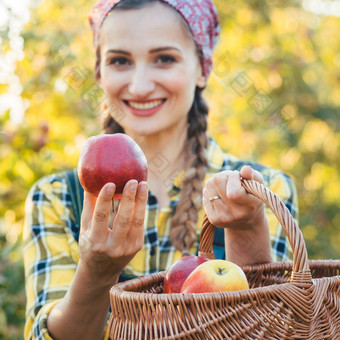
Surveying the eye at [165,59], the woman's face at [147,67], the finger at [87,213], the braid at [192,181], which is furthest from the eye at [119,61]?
the finger at [87,213]

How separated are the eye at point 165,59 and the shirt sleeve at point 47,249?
551 mm

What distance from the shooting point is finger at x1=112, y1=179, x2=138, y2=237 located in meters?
1.19

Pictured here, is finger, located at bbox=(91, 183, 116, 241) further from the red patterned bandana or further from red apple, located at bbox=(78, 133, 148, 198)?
the red patterned bandana

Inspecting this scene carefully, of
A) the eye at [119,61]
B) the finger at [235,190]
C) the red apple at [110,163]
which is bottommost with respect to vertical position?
the finger at [235,190]

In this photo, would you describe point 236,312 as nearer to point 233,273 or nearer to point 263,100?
point 233,273

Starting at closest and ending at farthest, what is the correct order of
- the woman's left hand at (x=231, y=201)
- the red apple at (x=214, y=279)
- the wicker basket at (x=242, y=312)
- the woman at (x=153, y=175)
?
the wicker basket at (x=242, y=312) < the red apple at (x=214, y=279) < the woman's left hand at (x=231, y=201) < the woman at (x=153, y=175)

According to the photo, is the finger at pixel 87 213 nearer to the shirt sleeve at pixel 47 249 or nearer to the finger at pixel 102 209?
the finger at pixel 102 209

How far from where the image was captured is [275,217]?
179 centimetres

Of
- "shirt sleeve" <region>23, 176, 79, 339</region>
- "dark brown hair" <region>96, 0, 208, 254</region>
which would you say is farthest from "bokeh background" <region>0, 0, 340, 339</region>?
"dark brown hair" <region>96, 0, 208, 254</region>

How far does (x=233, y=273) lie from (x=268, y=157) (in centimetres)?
394

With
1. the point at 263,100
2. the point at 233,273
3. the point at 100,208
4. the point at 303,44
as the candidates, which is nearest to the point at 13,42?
the point at 100,208

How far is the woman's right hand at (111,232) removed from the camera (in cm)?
119

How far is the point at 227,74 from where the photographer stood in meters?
4.46

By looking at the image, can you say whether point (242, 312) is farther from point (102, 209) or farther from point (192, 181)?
point (192, 181)
